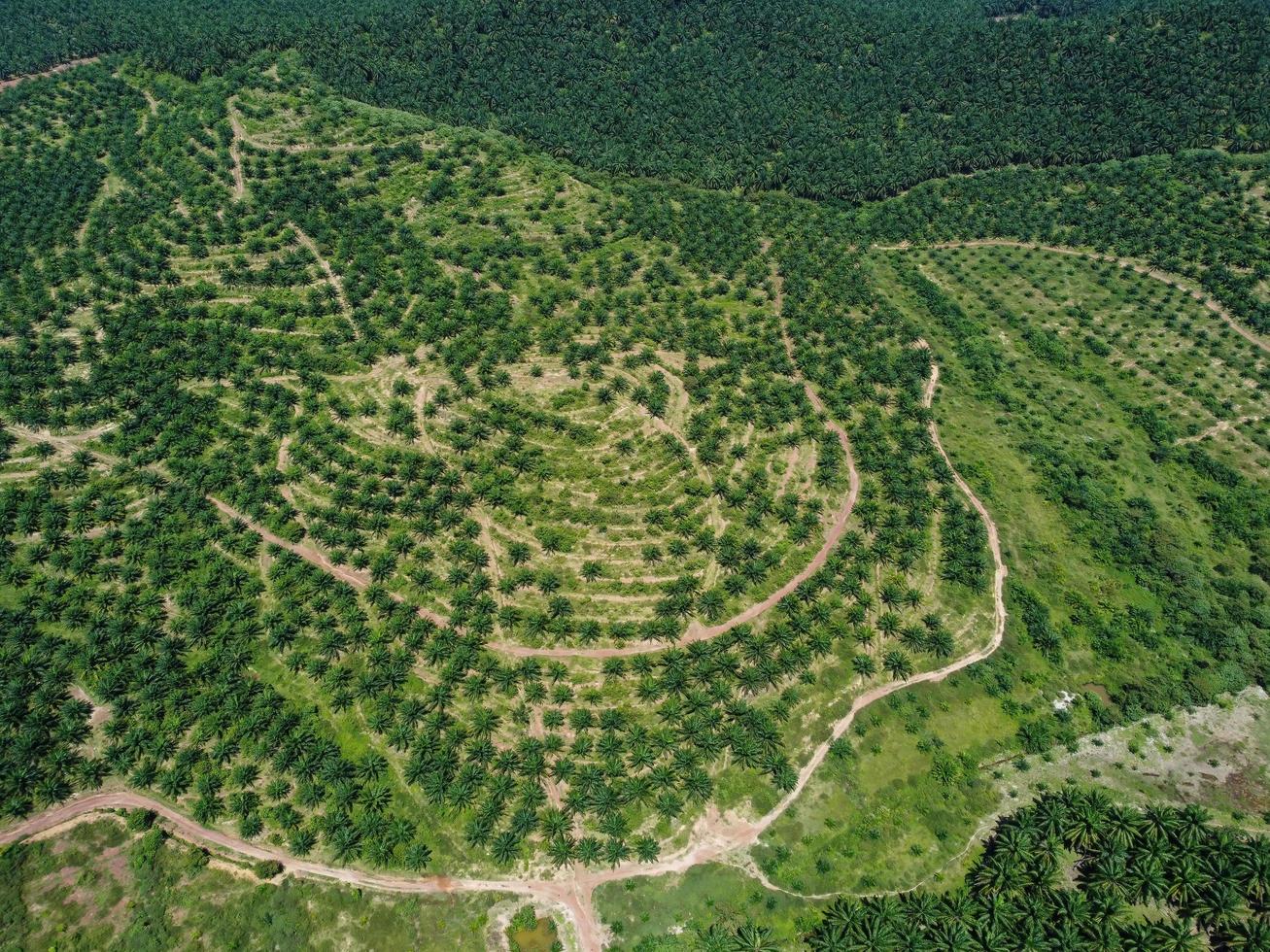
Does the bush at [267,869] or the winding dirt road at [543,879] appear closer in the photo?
the winding dirt road at [543,879]

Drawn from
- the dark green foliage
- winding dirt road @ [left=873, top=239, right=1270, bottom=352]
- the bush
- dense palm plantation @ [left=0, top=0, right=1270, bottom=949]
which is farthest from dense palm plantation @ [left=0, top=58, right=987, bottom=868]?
winding dirt road @ [left=873, top=239, right=1270, bottom=352]

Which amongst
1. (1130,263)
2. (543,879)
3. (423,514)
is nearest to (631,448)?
(423,514)

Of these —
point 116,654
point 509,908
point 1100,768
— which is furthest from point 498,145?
point 1100,768

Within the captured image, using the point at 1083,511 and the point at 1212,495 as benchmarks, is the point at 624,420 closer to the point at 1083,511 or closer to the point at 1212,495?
the point at 1083,511

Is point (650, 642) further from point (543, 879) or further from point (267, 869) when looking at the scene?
point (267, 869)

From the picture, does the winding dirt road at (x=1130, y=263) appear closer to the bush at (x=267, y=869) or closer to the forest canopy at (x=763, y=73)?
the forest canopy at (x=763, y=73)

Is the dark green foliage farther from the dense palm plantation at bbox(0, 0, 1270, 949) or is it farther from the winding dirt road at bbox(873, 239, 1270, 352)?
the winding dirt road at bbox(873, 239, 1270, 352)

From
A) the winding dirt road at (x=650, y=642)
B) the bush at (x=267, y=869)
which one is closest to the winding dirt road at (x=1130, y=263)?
the winding dirt road at (x=650, y=642)

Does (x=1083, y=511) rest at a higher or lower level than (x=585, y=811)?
higher
